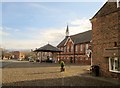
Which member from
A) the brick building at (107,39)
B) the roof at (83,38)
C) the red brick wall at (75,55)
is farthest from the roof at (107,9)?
the roof at (83,38)

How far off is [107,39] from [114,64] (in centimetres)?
241

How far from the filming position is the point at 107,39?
19219 millimetres

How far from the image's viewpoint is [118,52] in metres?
17.2

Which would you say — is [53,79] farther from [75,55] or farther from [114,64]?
[75,55]

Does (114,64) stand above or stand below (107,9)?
below

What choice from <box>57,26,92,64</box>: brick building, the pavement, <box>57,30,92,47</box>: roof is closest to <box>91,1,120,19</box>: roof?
the pavement

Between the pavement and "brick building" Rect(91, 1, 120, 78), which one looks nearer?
the pavement

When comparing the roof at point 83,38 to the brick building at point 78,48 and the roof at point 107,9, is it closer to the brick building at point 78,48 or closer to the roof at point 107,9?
the brick building at point 78,48

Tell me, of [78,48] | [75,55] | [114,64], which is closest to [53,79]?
[114,64]

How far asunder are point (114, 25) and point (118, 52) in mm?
2533

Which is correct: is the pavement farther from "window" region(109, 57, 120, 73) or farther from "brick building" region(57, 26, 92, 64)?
"brick building" region(57, 26, 92, 64)

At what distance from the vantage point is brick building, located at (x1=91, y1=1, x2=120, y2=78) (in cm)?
1788

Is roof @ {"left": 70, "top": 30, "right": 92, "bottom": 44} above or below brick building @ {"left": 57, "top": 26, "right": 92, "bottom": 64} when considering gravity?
above

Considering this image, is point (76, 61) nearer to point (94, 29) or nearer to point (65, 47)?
point (65, 47)
